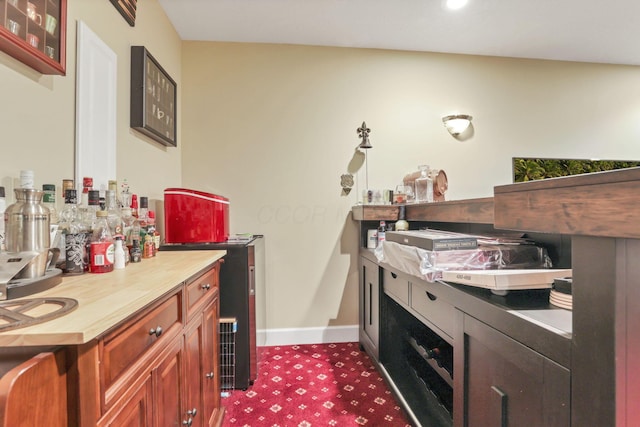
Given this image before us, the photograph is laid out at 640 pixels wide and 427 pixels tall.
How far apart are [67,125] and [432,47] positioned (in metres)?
2.70

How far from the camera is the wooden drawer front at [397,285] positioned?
5.56 ft

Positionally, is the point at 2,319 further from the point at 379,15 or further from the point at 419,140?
the point at 419,140

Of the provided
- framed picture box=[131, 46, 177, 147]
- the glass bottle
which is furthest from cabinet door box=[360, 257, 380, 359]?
framed picture box=[131, 46, 177, 147]

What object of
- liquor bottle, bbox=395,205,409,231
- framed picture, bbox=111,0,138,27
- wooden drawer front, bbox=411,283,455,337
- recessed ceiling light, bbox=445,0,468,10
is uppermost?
recessed ceiling light, bbox=445,0,468,10

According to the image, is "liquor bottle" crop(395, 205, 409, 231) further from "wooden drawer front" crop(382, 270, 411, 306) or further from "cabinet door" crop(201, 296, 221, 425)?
"cabinet door" crop(201, 296, 221, 425)

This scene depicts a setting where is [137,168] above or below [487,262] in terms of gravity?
above

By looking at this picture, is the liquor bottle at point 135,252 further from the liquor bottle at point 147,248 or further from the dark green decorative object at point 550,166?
the dark green decorative object at point 550,166

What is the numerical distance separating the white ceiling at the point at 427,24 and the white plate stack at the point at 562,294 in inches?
80.7

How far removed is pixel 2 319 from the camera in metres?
0.61

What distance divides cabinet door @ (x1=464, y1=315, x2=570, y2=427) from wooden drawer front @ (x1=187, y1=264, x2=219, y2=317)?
100 centimetres

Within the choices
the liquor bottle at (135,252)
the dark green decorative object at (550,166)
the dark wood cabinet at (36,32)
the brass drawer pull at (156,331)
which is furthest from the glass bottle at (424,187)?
the dark wood cabinet at (36,32)

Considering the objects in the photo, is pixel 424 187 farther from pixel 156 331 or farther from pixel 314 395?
pixel 156 331

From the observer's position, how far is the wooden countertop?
56 centimetres

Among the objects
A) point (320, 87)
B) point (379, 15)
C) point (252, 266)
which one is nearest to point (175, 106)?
point (320, 87)
